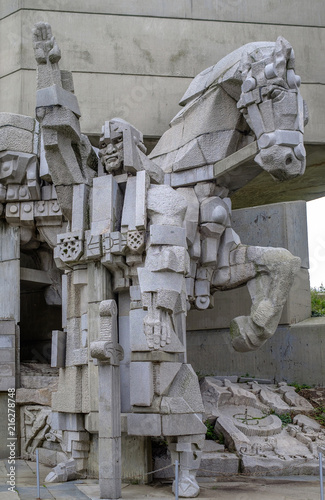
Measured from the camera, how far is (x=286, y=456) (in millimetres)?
8945

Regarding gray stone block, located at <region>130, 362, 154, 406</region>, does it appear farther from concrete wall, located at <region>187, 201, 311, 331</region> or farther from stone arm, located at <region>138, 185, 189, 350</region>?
concrete wall, located at <region>187, 201, 311, 331</region>

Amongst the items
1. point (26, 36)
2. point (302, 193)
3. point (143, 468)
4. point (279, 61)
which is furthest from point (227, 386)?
point (26, 36)

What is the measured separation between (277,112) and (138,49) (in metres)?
5.54

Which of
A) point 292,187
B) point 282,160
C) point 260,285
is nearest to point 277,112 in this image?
point 282,160

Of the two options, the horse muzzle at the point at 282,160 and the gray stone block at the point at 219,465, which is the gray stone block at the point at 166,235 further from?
the gray stone block at the point at 219,465

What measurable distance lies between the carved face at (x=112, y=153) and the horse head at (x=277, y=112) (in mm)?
1750

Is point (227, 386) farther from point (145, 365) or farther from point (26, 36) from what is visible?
point (26, 36)

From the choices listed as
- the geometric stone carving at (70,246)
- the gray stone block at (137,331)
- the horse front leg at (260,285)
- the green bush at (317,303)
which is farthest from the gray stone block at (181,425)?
the green bush at (317,303)

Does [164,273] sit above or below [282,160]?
below

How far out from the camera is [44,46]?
28.8ft

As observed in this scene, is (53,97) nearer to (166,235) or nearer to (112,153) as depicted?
(112,153)

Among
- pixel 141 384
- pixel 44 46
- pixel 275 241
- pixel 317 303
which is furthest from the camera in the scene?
pixel 317 303

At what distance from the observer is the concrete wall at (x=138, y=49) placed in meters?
13.3

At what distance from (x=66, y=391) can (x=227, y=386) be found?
2785 millimetres
